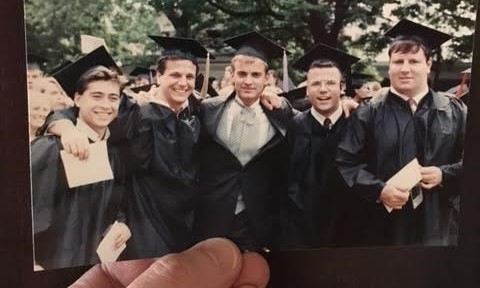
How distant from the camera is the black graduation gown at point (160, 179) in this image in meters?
1.72

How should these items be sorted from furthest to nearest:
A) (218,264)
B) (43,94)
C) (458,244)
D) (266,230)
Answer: (458,244) → (266,230) → (218,264) → (43,94)

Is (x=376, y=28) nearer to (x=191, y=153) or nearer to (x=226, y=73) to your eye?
(x=226, y=73)

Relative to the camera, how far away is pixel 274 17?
5.73 feet

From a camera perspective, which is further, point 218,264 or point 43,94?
point 218,264

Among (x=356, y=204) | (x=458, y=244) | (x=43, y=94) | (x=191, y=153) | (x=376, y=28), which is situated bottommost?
(x=458, y=244)

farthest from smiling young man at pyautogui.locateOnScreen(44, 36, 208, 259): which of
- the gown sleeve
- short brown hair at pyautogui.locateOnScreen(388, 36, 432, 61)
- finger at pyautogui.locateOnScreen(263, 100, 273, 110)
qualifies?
short brown hair at pyautogui.locateOnScreen(388, 36, 432, 61)

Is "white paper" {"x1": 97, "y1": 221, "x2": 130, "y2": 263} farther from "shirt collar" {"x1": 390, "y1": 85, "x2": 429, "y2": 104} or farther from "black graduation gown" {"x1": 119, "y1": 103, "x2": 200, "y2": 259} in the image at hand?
"shirt collar" {"x1": 390, "y1": 85, "x2": 429, "y2": 104}

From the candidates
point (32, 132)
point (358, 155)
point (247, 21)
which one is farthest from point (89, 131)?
point (358, 155)

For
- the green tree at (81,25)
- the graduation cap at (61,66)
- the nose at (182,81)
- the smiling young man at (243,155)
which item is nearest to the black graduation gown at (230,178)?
the smiling young man at (243,155)

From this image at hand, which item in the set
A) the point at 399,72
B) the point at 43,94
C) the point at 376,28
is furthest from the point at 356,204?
the point at 43,94

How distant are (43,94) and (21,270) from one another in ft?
1.73

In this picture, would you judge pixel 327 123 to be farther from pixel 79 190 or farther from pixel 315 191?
pixel 79 190

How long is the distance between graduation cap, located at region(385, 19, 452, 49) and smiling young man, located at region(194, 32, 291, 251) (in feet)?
1.25

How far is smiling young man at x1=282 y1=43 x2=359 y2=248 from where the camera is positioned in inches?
70.4
